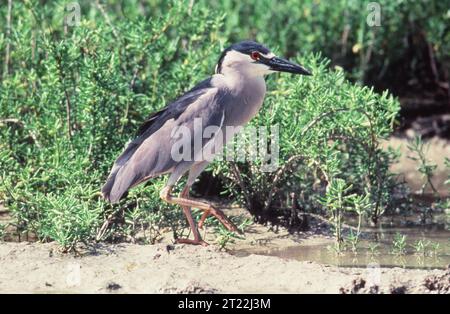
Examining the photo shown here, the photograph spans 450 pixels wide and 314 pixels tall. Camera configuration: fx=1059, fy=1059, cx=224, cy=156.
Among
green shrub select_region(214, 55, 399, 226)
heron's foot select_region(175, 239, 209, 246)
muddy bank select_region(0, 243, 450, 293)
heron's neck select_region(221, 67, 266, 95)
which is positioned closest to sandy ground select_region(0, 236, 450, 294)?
muddy bank select_region(0, 243, 450, 293)

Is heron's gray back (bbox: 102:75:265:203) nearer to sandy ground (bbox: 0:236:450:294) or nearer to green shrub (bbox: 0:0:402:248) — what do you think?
green shrub (bbox: 0:0:402:248)

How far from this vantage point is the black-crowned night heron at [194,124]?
7375 mm

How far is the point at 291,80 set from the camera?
8703 mm

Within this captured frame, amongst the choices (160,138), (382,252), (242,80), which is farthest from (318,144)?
(160,138)

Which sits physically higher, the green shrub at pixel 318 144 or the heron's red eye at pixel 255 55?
the heron's red eye at pixel 255 55

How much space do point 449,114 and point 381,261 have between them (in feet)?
14.4

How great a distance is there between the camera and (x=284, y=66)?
25.7 feet

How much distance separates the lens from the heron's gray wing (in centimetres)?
732

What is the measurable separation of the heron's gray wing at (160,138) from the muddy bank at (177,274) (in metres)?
0.51

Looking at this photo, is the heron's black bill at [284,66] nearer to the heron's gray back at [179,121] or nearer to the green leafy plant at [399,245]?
the heron's gray back at [179,121]

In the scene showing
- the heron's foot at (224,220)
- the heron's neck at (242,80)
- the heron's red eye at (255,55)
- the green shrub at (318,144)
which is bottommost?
the heron's foot at (224,220)

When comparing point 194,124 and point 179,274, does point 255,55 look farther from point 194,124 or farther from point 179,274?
point 179,274

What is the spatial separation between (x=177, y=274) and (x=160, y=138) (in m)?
1.37

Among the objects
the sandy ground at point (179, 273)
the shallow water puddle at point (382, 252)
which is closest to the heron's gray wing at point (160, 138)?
the sandy ground at point (179, 273)
